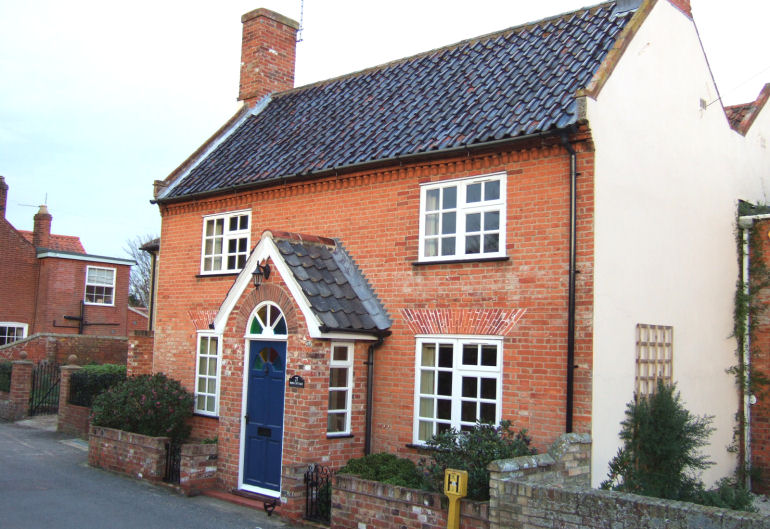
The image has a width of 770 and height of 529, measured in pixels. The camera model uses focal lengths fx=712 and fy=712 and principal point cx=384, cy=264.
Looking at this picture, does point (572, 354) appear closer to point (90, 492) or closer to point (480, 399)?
point (480, 399)

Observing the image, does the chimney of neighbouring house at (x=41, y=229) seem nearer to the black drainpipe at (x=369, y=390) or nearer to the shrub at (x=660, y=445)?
the black drainpipe at (x=369, y=390)

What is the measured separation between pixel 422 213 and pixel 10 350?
66.6 ft

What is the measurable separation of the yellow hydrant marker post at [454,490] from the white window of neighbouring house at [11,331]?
27091mm

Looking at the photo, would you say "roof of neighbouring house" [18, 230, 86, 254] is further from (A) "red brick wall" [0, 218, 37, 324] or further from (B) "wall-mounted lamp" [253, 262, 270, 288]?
(B) "wall-mounted lamp" [253, 262, 270, 288]

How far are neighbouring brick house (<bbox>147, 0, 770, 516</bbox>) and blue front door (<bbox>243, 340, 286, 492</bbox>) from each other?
4 centimetres

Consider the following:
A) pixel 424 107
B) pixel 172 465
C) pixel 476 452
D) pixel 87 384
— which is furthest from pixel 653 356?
pixel 87 384

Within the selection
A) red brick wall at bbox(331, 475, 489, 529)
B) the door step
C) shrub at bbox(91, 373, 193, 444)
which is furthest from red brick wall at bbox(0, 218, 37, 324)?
red brick wall at bbox(331, 475, 489, 529)

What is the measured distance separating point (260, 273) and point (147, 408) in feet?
14.3

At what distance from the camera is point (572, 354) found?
10039mm

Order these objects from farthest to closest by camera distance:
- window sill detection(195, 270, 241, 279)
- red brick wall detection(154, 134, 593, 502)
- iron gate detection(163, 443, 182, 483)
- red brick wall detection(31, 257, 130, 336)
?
red brick wall detection(31, 257, 130, 336) → window sill detection(195, 270, 241, 279) → iron gate detection(163, 443, 182, 483) → red brick wall detection(154, 134, 593, 502)

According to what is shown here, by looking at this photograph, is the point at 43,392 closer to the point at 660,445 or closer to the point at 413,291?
the point at 413,291

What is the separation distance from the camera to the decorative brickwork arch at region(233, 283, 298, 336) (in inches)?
461

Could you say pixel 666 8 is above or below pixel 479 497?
above

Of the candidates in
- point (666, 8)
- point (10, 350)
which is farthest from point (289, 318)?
point (10, 350)
